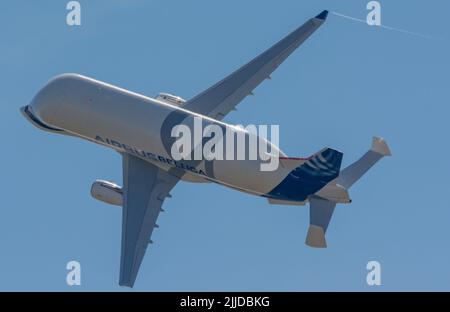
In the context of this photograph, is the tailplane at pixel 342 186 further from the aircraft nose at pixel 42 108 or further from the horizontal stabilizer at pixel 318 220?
the aircraft nose at pixel 42 108

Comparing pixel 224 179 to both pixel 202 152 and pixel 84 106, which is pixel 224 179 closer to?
pixel 202 152

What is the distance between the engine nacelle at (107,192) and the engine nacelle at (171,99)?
794 cm

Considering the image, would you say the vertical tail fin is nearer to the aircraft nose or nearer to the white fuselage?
the white fuselage

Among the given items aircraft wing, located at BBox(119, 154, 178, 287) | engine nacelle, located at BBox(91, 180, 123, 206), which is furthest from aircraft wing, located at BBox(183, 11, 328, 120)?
engine nacelle, located at BBox(91, 180, 123, 206)

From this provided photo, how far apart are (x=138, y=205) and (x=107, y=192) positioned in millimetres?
3634

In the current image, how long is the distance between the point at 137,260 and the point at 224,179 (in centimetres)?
871

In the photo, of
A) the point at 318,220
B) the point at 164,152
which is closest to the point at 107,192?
the point at 164,152

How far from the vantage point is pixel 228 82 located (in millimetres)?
123750

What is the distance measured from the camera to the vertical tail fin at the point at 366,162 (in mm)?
113812

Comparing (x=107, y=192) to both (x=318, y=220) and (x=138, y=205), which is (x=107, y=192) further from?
(x=318, y=220)

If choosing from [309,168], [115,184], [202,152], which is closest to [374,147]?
[309,168]

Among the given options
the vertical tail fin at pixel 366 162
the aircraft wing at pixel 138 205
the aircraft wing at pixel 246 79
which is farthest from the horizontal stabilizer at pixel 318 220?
the aircraft wing at pixel 246 79

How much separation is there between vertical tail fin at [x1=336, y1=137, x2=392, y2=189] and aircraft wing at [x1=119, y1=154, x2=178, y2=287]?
45.0 ft

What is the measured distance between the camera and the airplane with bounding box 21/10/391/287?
113812mm
